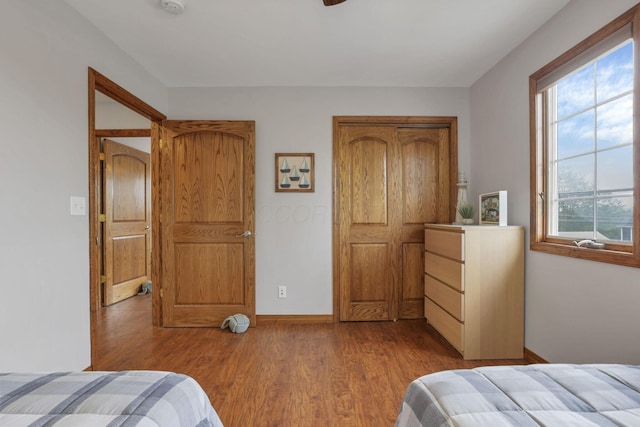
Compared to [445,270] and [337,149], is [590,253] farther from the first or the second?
[337,149]

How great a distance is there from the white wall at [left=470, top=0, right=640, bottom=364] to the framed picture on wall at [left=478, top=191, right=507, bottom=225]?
13 cm

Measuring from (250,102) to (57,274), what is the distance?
2.16 m

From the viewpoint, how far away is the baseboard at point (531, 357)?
2.23 m

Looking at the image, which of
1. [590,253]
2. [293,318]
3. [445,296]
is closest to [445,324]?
[445,296]

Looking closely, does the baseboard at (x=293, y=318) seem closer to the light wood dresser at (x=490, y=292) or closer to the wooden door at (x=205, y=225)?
the wooden door at (x=205, y=225)

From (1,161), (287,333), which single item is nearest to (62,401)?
(1,161)

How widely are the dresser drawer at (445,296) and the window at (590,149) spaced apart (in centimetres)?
68

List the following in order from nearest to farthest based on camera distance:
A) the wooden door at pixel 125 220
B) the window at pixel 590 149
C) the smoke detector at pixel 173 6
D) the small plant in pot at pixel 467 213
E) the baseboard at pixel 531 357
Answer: the window at pixel 590 149
the smoke detector at pixel 173 6
the baseboard at pixel 531 357
the small plant in pot at pixel 467 213
the wooden door at pixel 125 220

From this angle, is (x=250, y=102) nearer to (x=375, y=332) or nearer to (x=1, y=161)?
(x=1, y=161)

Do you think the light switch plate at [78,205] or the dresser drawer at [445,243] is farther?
the dresser drawer at [445,243]

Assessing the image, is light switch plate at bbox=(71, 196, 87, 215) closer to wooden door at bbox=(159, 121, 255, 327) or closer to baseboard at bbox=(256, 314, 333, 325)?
wooden door at bbox=(159, 121, 255, 327)

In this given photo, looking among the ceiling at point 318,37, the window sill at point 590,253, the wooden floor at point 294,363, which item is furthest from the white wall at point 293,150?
the window sill at point 590,253

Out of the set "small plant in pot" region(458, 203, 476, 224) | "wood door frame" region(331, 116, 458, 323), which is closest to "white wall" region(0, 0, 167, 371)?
"wood door frame" region(331, 116, 458, 323)

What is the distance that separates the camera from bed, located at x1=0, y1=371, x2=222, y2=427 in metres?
0.75
